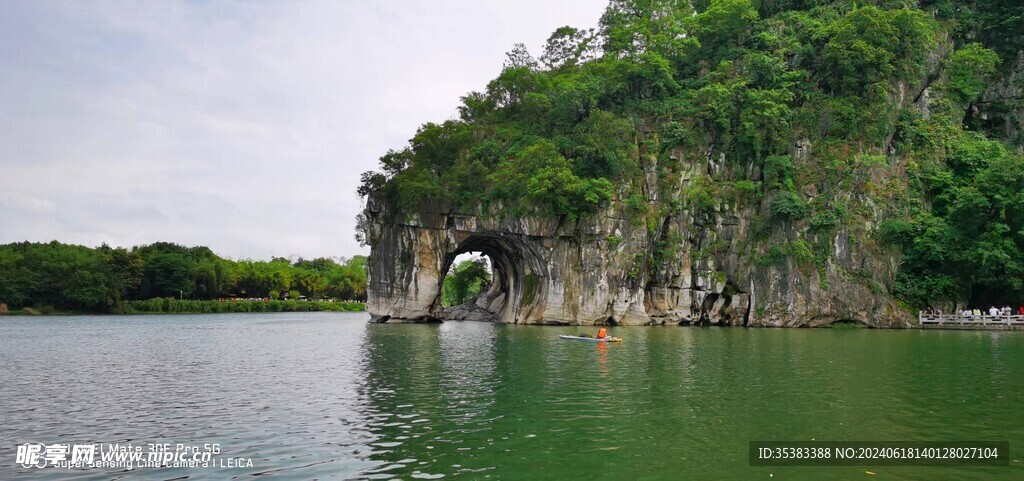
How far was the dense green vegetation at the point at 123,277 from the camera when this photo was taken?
233 feet

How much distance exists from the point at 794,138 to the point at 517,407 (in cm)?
3820

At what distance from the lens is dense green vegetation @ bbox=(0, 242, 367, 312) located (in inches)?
2793

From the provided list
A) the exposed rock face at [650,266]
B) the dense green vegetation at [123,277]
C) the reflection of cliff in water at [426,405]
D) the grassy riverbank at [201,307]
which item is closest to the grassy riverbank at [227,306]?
the grassy riverbank at [201,307]

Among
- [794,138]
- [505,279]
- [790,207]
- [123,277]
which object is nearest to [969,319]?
[790,207]

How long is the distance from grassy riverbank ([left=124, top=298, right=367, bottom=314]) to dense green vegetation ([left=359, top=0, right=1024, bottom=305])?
37283mm

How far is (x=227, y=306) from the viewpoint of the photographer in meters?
85.6

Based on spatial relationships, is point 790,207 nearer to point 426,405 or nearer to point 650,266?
point 650,266

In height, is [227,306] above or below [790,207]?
below

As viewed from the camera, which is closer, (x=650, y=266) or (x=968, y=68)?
(x=650, y=266)

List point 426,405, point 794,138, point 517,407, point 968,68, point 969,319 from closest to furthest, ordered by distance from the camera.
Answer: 1. point 517,407
2. point 426,405
3. point 969,319
4. point 794,138
5. point 968,68

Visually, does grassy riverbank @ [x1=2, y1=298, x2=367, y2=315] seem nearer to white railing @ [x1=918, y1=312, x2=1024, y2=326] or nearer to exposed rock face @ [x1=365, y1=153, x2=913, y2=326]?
exposed rock face @ [x1=365, y1=153, x2=913, y2=326]

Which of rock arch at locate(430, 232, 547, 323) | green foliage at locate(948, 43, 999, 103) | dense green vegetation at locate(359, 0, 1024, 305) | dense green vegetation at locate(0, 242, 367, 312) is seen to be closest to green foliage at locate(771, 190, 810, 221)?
dense green vegetation at locate(359, 0, 1024, 305)

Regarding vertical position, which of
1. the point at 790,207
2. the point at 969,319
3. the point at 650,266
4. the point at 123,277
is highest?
the point at 790,207

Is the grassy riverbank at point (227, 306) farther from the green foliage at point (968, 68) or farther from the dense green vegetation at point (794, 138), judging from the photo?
the green foliage at point (968, 68)
